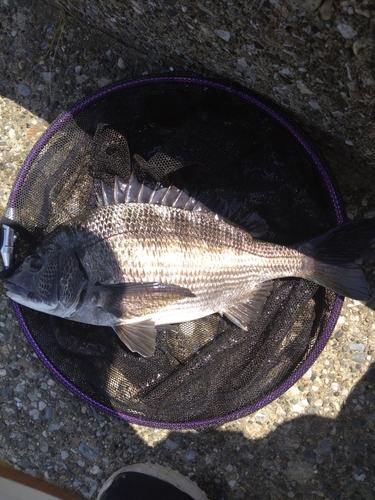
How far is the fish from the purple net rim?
0.21 m

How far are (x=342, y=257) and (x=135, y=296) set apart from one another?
1160 mm

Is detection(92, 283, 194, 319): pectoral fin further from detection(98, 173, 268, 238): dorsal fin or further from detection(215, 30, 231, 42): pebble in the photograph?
detection(215, 30, 231, 42): pebble

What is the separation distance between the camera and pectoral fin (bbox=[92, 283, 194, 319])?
241 cm

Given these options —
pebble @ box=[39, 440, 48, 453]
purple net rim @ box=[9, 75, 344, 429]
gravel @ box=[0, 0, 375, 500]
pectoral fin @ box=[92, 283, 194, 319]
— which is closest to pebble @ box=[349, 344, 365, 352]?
gravel @ box=[0, 0, 375, 500]

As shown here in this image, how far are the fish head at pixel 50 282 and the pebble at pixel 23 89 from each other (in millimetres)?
1242

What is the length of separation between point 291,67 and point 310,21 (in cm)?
31

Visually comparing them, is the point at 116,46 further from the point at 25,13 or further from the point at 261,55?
the point at 261,55

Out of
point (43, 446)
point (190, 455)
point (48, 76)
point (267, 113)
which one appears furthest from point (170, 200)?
point (43, 446)

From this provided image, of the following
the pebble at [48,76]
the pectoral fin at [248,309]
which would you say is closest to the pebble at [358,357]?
the pectoral fin at [248,309]

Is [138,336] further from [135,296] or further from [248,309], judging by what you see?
[248,309]

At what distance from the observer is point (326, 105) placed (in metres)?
2.27

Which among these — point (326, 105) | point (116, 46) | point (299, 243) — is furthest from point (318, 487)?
point (116, 46)

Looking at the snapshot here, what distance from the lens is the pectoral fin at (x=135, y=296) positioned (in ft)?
7.91

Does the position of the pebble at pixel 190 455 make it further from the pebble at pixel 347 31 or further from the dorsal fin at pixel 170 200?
the pebble at pixel 347 31
